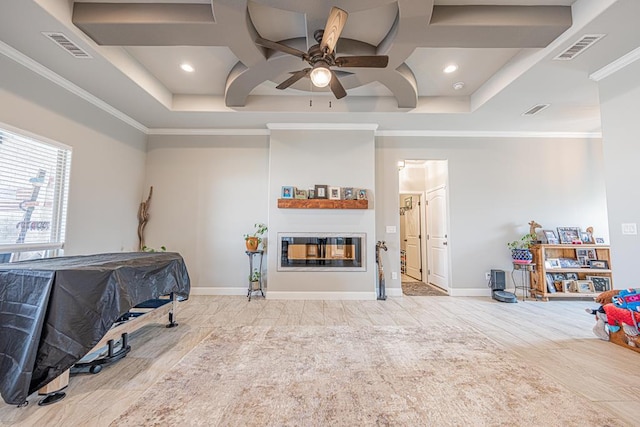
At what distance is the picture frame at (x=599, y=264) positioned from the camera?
4633 mm

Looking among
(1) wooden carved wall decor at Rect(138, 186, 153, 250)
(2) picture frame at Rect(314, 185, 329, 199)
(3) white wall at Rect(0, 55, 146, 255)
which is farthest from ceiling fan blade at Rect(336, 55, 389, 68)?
(1) wooden carved wall decor at Rect(138, 186, 153, 250)

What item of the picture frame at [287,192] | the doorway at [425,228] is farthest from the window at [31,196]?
the doorway at [425,228]

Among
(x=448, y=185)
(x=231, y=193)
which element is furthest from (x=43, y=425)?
(x=448, y=185)

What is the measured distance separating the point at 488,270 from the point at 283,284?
365 centimetres

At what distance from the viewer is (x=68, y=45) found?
2.80 metres

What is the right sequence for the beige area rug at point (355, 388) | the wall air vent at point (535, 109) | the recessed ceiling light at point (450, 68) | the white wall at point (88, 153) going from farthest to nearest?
the wall air vent at point (535, 109)
the recessed ceiling light at point (450, 68)
the white wall at point (88, 153)
the beige area rug at point (355, 388)

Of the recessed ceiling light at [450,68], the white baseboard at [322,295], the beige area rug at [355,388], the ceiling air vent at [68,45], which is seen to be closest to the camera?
the beige area rug at [355,388]

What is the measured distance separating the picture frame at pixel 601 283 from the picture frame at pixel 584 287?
7 cm

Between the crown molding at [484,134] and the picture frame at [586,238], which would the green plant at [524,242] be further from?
the crown molding at [484,134]

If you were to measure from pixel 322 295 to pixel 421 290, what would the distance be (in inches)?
81.5

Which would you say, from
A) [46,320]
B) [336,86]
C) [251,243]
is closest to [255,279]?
[251,243]

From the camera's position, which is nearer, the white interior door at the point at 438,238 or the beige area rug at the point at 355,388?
the beige area rug at the point at 355,388

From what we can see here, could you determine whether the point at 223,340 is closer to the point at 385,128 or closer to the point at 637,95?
the point at 385,128

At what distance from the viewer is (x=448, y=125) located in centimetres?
487
